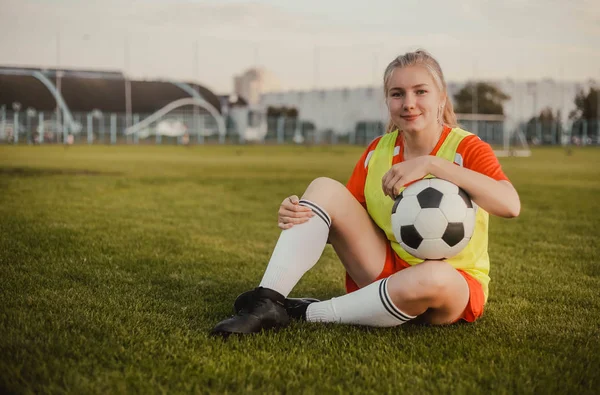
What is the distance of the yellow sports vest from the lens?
303 centimetres

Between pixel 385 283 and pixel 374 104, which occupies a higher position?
pixel 374 104

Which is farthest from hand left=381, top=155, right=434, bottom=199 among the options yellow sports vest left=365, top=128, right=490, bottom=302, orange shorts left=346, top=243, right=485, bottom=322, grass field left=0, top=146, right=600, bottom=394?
grass field left=0, top=146, right=600, bottom=394

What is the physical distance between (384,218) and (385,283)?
412mm

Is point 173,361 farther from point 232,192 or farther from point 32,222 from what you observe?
point 232,192

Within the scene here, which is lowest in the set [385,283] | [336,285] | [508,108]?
[336,285]

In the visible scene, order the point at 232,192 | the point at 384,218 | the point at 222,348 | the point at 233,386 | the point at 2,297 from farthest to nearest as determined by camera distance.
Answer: the point at 232,192 < the point at 2,297 < the point at 384,218 < the point at 222,348 < the point at 233,386

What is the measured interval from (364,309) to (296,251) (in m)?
0.40

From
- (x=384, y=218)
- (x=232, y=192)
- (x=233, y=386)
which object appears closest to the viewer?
(x=233, y=386)

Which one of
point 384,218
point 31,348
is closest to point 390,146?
point 384,218

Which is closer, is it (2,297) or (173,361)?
(173,361)

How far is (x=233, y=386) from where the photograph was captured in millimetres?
2311

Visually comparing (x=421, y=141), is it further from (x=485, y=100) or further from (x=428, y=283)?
(x=485, y=100)

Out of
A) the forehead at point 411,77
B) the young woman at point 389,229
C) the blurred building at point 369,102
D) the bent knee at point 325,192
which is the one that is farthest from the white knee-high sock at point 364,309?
the blurred building at point 369,102

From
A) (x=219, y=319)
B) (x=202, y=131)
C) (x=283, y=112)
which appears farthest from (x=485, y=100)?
(x=219, y=319)
